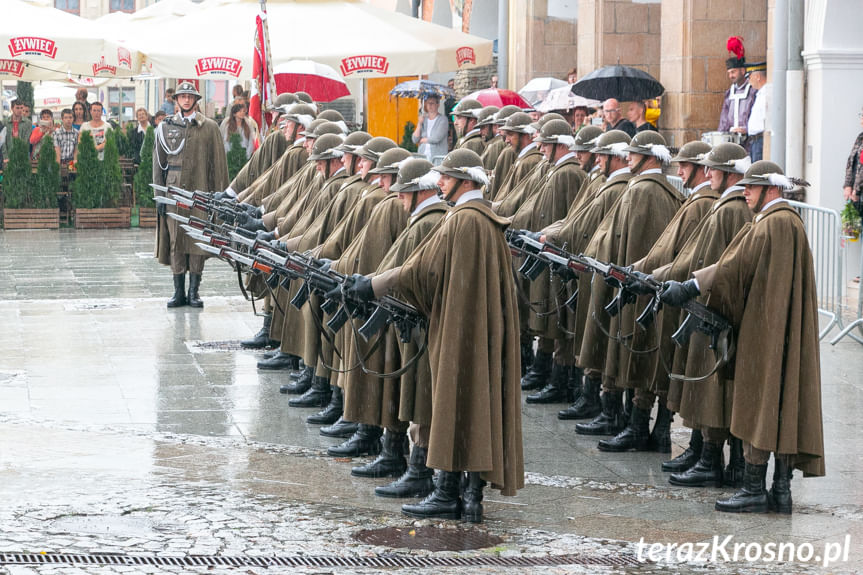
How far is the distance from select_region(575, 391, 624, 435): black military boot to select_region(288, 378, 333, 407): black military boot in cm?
203

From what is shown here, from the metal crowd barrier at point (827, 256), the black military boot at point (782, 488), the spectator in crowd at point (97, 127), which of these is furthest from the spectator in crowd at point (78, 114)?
the black military boot at point (782, 488)

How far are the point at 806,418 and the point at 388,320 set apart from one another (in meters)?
2.35

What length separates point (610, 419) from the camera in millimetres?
10219

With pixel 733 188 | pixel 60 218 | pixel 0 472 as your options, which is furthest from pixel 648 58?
pixel 0 472

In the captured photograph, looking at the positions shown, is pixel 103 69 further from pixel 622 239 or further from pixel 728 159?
pixel 728 159

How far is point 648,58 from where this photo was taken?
2203cm

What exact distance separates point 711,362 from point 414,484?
1.84m

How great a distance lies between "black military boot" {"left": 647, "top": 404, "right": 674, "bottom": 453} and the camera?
32.0 ft

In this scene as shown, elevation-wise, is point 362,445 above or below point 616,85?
below

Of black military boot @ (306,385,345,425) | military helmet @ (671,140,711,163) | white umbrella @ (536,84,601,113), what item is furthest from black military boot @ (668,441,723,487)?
white umbrella @ (536,84,601,113)

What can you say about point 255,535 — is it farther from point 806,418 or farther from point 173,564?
point 806,418

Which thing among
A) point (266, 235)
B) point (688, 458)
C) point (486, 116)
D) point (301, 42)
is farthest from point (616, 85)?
point (688, 458)

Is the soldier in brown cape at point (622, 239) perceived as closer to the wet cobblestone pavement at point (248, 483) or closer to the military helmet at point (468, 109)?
the wet cobblestone pavement at point (248, 483)

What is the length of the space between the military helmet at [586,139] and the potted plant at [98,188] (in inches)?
571
